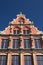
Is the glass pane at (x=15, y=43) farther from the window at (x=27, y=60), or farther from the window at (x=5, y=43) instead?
the window at (x=27, y=60)

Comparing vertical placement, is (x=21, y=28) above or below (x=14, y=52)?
above

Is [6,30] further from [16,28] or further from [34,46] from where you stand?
[34,46]

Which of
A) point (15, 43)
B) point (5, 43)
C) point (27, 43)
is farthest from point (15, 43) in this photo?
point (27, 43)

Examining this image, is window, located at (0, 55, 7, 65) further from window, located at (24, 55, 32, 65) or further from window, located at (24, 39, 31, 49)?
window, located at (24, 39, 31, 49)

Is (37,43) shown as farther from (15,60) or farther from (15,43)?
(15,60)

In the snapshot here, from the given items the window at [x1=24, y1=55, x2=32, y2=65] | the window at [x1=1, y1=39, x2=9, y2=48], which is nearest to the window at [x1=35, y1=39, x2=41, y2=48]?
the window at [x1=24, y1=55, x2=32, y2=65]

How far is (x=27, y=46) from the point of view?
3045 cm

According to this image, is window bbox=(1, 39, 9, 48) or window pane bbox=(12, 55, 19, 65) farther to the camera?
window bbox=(1, 39, 9, 48)

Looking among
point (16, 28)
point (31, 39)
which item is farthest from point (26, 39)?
point (16, 28)

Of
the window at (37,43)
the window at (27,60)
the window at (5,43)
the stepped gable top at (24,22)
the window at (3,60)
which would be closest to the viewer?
the window at (3,60)

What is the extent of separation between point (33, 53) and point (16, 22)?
7207mm

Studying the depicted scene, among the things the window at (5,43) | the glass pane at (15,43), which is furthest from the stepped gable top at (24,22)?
the glass pane at (15,43)

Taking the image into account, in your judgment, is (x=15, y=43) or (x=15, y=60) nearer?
(x=15, y=60)

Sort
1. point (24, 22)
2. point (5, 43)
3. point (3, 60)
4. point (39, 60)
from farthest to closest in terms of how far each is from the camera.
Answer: point (24, 22) → point (5, 43) → point (39, 60) → point (3, 60)
